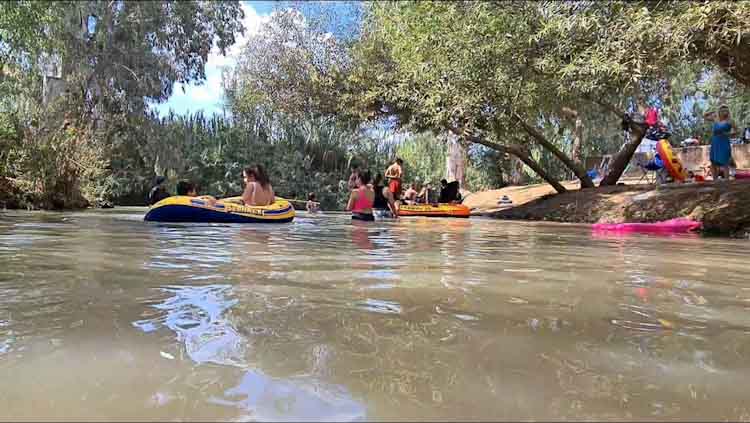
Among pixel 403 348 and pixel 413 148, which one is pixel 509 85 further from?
pixel 413 148

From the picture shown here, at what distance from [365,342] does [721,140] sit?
1324 centimetres

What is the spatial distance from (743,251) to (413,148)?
23.9 meters

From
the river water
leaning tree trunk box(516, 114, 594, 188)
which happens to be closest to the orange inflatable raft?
leaning tree trunk box(516, 114, 594, 188)

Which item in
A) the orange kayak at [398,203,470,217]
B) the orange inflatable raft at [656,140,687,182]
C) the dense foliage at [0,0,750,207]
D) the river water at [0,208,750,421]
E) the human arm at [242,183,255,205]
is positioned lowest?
the river water at [0,208,750,421]

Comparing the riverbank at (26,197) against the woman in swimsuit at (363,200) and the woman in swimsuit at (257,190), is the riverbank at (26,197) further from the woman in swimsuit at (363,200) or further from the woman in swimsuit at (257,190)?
the woman in swimsuit at (363,200)

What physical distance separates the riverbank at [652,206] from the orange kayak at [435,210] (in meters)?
1.99

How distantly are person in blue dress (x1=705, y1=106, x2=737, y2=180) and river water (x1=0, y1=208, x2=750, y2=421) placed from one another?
9391 mm

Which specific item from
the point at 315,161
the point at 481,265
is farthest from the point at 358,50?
the point at 481,265

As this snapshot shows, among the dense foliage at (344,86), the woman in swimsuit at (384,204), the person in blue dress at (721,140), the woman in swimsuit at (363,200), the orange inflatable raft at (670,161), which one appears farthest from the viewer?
the orange inflatable raft at (670,161)

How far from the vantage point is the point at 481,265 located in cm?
489

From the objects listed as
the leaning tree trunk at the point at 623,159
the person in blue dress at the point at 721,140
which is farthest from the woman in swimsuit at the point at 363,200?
the leaning tree trunk at the point at 623,159

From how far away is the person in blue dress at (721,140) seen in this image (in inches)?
492

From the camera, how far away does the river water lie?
1590mm

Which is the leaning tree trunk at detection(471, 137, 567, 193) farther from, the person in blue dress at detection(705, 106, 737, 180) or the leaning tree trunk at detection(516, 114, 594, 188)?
the person in blue dress at detection(705, 106, 737, 180)
